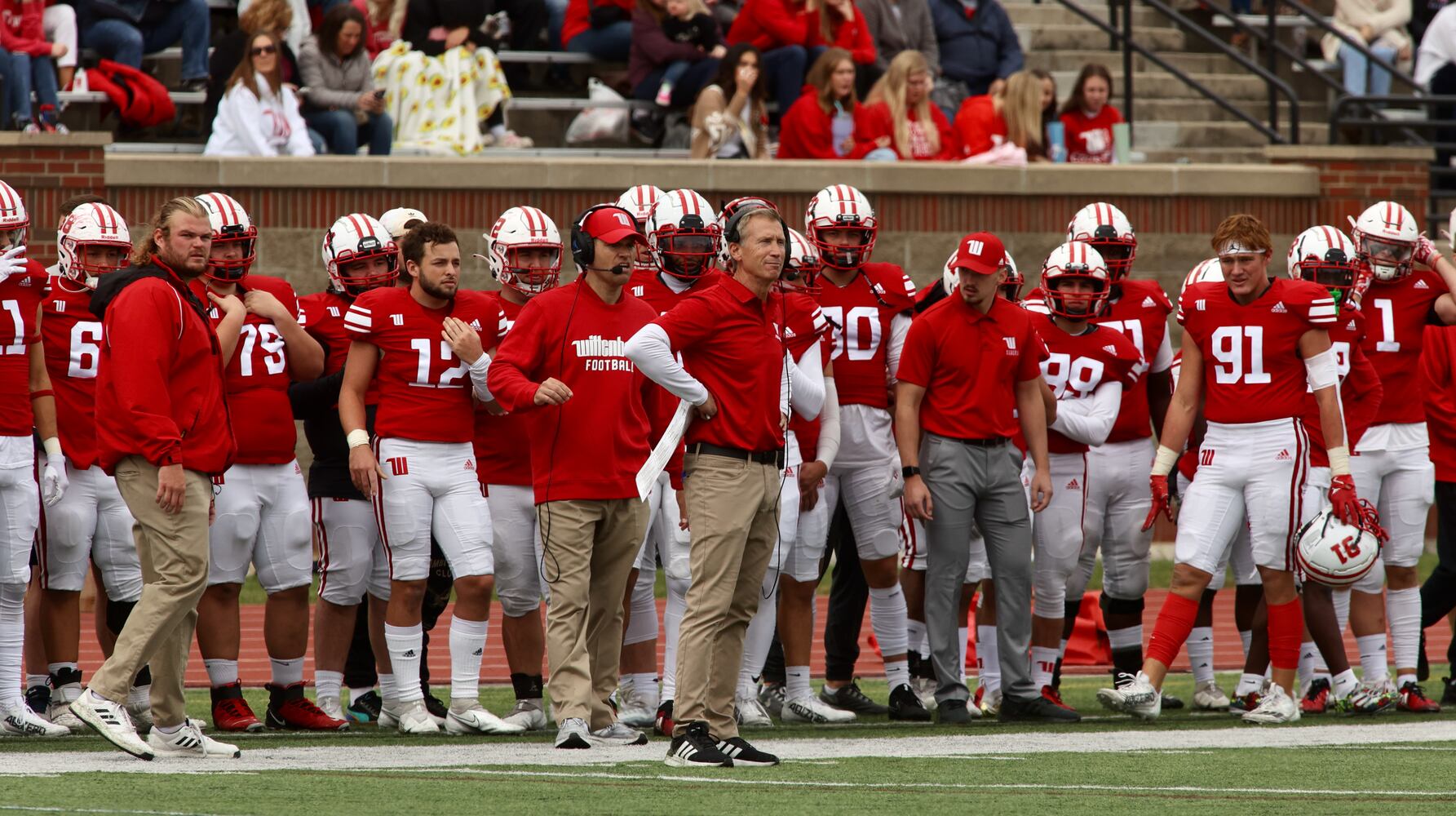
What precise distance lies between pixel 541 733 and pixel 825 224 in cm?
266

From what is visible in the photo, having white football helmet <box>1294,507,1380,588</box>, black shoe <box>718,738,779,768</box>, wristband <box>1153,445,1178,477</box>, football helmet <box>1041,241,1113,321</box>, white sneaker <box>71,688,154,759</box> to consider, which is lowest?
black shoe <box>718,738,779,768</box>

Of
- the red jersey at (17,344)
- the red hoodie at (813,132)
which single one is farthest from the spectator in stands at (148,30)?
the red jersey at (17,344)

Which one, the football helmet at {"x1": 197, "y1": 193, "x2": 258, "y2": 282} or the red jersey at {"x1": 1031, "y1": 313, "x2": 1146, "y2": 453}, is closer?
the football helmet at {"x1": 197, "y1": 193, "x2": 258, "y2": 282}

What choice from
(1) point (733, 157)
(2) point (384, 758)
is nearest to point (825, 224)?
(2) point (384, 758)

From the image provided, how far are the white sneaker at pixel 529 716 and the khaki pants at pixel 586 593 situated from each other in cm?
60

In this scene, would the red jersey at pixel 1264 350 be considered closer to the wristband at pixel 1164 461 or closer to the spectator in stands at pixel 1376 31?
the wristband at pixel 1164 461

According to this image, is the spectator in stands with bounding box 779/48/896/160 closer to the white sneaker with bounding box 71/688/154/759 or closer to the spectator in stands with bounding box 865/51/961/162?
the spectator in stands with bounding box 865/51/961/162

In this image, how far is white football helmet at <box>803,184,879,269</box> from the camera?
9633 mm

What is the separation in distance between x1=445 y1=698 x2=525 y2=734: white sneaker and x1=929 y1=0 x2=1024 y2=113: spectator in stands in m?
9.41

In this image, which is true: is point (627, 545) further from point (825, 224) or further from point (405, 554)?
point (825, 224)

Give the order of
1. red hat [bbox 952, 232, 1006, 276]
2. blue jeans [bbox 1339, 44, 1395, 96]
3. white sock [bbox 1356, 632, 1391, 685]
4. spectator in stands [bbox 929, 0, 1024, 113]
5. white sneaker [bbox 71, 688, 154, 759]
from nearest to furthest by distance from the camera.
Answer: white sneaker [bbox 71, 688, 154, 759] → red hat [bbox 952, 232, 1006, 276] → white sock [bbox 1356, 632, 1391, 685] → spectator in stands [bbox 929, 0, 1024, 113] → blue jeans [bbox 1339, 44, 1395, 96]

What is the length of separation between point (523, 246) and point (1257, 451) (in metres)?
3.35

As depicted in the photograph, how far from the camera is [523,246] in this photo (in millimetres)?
9031

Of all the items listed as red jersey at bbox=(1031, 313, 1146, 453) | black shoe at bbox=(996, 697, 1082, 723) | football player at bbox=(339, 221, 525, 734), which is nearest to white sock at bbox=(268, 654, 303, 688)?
football player at bbox=(339, 221, 525, 734)
